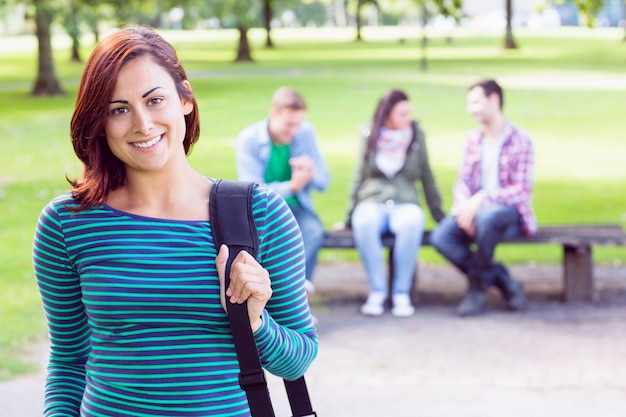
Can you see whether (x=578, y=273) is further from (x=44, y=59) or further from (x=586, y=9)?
(x=44, y=59)

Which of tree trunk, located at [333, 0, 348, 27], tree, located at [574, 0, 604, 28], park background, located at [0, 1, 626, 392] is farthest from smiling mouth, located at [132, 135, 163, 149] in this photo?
tree trunk, located at [333, 0, 348, 27]

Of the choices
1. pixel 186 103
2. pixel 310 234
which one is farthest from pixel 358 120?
pixel 186 103

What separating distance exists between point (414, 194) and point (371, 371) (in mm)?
2088

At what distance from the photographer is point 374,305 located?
320 inches

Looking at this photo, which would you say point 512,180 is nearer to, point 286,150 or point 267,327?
point 286,150

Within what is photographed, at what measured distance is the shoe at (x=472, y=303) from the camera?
7969mm

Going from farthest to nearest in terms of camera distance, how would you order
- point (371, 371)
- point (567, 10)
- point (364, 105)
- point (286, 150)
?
point (567, 10), point (364, 105), point (286, 150), point (371, 371)

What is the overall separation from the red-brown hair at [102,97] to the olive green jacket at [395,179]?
237 inches

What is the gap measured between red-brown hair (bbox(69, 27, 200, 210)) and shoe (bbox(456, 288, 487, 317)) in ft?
19.0

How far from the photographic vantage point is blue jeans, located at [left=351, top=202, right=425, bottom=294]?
8.12m

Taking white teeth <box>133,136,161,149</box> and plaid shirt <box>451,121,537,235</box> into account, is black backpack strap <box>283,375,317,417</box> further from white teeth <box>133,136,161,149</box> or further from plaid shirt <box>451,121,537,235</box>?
plaid shirt <box>451,121,537,235</box>

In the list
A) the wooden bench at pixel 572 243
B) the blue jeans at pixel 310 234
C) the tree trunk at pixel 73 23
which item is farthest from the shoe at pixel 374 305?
the tree trunk at pixel 73 23

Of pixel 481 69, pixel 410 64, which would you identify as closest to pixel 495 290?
pixel 481 69

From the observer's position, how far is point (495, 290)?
8.88 metres
